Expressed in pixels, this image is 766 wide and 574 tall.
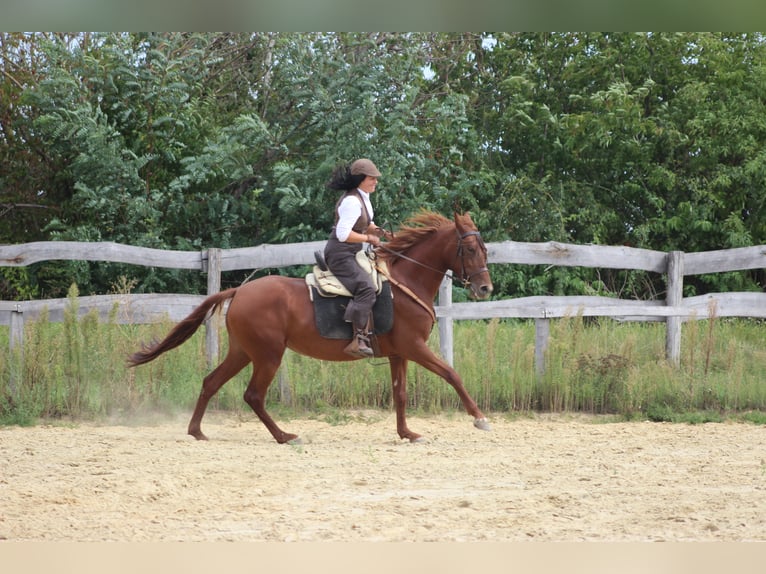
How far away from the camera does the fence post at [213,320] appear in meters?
9.97

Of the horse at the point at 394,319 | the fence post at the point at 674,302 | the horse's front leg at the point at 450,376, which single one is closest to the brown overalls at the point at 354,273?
the horse at the point at 394,319

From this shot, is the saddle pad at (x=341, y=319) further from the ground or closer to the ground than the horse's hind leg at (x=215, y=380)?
further from the ground

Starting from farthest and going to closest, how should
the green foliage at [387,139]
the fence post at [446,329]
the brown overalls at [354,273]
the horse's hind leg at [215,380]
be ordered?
the green foliage at [387,139] → the fence post at [446,329] → the horse's hind leg at [215,380] → the brown overalls at [354,273]

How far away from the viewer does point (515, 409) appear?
991 centimetres

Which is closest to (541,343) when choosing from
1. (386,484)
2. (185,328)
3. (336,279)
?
(336,279)

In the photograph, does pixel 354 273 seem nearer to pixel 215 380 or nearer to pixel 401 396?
pixel 401 396

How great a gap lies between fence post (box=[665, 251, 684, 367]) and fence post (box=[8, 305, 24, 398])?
6860 mm

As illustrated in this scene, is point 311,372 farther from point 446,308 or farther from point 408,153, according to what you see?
point 408,153

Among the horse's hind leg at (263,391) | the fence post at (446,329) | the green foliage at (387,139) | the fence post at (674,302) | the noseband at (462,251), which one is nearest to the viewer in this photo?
the noseband at (462,251)

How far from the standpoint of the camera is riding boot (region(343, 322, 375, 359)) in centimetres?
791

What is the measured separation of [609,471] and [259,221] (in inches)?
350

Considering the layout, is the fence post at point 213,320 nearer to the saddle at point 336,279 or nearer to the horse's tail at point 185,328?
the horse's tail at point 185,328

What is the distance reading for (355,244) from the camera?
8.04m

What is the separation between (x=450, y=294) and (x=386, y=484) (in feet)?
12.6
